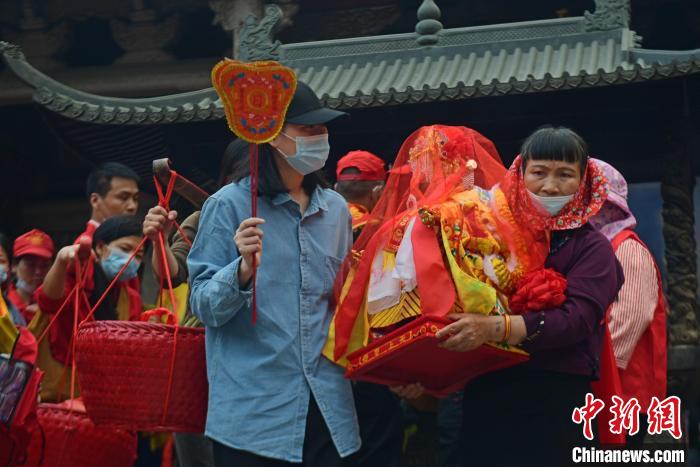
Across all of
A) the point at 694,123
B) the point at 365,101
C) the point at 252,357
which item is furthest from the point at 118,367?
the point at 694,123

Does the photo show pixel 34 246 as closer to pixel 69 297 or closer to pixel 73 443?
pixel 69 297

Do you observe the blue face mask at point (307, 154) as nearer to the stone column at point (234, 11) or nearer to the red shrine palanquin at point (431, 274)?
the red shrine palanquin at point (431, 274)

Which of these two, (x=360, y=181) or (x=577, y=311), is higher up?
(x=360, y=181)

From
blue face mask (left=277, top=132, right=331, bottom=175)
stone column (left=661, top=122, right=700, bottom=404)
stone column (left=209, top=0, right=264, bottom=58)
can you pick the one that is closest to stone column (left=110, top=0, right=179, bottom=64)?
stone column (left=209, top=0, right=264, bottom=58)

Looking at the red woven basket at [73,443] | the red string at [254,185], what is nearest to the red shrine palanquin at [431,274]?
the red string at [254,185]

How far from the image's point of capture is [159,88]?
9.70m

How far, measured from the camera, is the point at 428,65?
7.59m

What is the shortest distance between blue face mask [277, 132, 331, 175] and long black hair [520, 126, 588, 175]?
2.21 ft

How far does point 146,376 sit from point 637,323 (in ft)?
6.16

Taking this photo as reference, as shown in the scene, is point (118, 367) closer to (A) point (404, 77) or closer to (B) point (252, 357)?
(B) point (252, 357)

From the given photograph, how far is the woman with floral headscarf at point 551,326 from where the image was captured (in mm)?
3484

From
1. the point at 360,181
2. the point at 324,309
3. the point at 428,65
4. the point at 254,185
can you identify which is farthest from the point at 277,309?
the point at 428,65

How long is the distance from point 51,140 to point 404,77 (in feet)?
13.9

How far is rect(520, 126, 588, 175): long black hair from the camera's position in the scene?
364 centimetres
